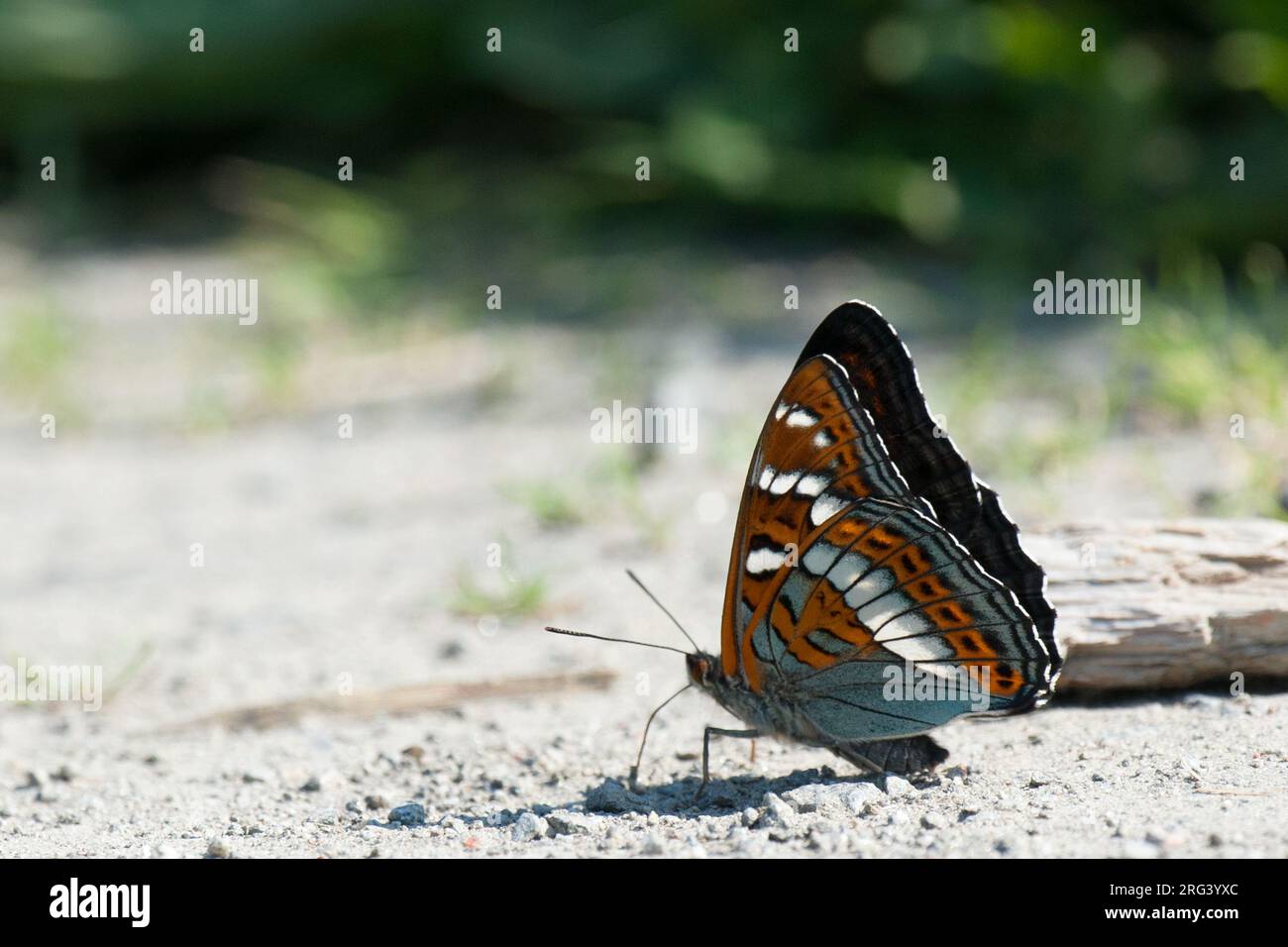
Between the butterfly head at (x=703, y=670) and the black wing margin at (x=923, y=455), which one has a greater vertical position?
the black wing margin at (x=923, y=455)

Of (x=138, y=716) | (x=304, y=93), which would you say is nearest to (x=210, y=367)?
(x=304, y=93)

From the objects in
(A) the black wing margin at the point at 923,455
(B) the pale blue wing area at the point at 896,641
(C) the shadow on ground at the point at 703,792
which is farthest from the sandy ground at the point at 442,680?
(A) the black wing margin at the point at 923,455

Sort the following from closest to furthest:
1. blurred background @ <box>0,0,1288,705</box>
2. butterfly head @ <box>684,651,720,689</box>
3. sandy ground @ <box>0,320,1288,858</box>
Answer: sandy ground @ <box>0,320,1288,858</box> → butterfly head @ <box>684,651,720,689</box> → blurred background @ <box>0,0,1288,705</box>

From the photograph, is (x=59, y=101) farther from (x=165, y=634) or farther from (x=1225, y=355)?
(x=1225, y=355)

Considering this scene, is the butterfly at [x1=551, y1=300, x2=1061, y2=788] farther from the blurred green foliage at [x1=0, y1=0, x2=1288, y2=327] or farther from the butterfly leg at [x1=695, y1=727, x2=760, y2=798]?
the blurred green foliage at [x1=0, y1=0, x2=1288, y2=327]

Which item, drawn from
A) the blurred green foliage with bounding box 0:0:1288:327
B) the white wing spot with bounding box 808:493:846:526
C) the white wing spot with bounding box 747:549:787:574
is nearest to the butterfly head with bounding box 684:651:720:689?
the white wing spot with bounding box 747:549:787:574

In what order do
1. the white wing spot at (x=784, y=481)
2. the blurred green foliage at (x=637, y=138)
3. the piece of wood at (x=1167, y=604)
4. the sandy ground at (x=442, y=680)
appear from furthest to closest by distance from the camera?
the blurred green foliage at (x=637, y=138)
the piece of wood at (x=1167, y=604)
the white wing spot at (x=784, y=481)
the sandy ground at (x=442, y=680)

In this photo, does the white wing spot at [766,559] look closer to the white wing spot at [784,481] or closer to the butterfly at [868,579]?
the butterfly at [868,579]
